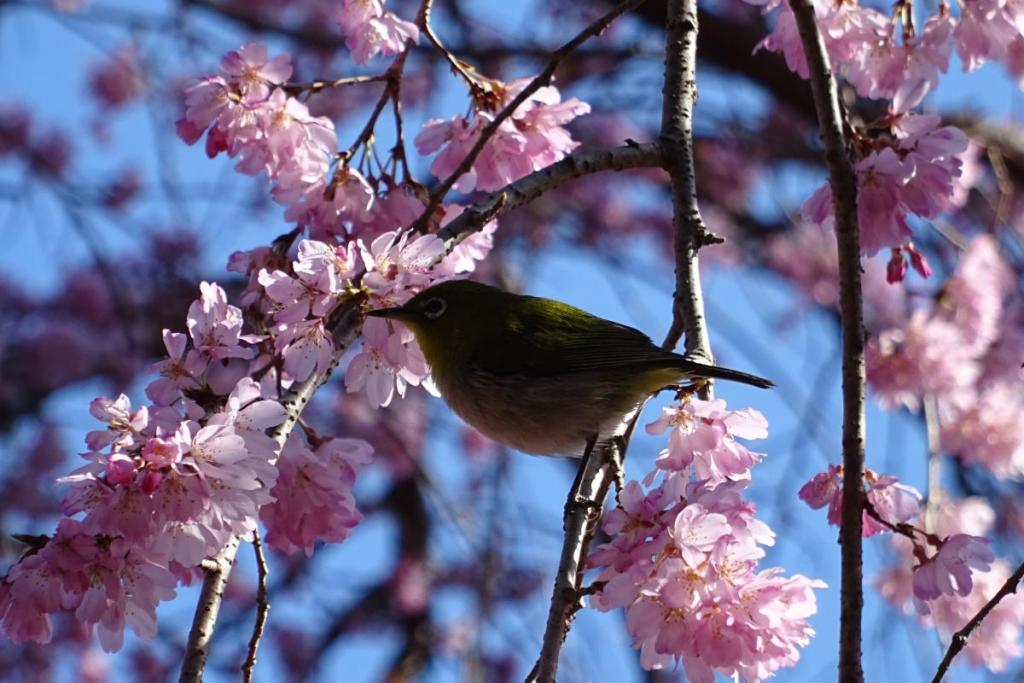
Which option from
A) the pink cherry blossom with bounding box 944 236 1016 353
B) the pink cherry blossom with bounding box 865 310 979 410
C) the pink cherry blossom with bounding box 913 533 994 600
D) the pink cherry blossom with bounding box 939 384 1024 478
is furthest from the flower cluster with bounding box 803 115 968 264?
the pink cherry blossom with bounding box 939 384 1024 478

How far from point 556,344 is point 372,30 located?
942 mm

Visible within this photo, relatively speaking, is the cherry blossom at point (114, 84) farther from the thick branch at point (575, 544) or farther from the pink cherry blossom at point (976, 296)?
the thick branch at point (575, 544)

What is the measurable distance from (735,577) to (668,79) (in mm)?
1496

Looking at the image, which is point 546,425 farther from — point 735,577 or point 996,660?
point 996,660

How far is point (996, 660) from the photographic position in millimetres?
4371

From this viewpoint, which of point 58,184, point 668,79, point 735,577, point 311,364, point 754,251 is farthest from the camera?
point 754,251

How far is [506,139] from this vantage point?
2.85 metres

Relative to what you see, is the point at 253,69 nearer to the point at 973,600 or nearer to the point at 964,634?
the point at 964,634

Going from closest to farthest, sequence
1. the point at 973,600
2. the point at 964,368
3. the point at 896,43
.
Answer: the point at 896,43, the point at 973,600, the point at 964,368

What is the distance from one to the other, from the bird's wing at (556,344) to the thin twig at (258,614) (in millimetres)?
Answer: 1074

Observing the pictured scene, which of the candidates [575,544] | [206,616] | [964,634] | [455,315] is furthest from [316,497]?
[964,634]

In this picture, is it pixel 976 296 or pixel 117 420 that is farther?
pixel 976 296

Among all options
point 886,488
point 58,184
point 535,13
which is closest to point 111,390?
point 58,184

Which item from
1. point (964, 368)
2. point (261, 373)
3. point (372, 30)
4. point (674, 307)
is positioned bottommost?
point (261, 373)
